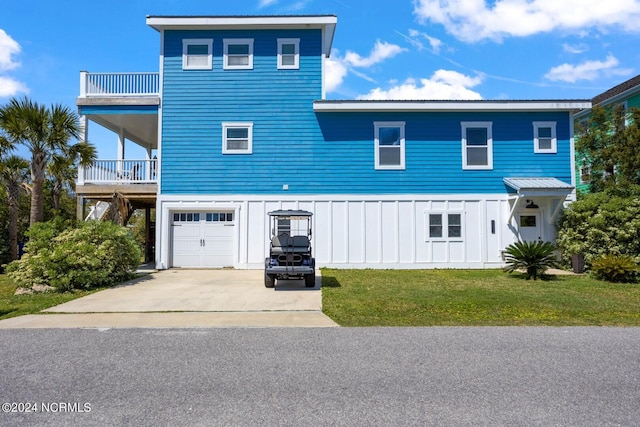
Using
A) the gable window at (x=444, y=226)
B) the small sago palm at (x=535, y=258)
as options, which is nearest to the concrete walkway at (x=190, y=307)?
the gable window at (x=444, y=226)

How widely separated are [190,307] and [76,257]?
456cm

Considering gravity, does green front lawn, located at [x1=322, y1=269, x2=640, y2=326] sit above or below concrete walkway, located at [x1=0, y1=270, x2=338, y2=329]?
above

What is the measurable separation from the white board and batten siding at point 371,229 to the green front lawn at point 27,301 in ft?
18.7

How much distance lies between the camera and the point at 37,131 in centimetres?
1330

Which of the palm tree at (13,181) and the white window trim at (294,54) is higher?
the white window trim at (294,54)

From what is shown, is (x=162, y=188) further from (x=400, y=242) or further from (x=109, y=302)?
(x=400, y=242)

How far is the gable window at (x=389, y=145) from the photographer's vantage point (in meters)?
16.9

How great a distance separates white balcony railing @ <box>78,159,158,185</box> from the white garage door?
217 centimetres

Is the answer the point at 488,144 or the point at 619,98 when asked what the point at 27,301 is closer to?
the point at 488,144

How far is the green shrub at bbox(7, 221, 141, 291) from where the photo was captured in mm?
11305

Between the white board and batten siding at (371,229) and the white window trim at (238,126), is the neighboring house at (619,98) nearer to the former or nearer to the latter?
the white board and batten siding at (371,229)

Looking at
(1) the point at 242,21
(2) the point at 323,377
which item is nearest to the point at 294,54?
(1) the point at 242,21

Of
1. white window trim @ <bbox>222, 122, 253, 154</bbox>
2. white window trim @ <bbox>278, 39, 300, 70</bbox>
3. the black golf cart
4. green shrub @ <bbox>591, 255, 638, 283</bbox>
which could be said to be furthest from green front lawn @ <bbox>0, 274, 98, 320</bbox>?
green shrub @ <bbox>591, 255, 638, 283</bbox>

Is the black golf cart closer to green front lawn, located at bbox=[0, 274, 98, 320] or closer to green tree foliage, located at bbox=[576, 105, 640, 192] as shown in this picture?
green front lawn, located at bbox=[0, 274, 98, 320]
